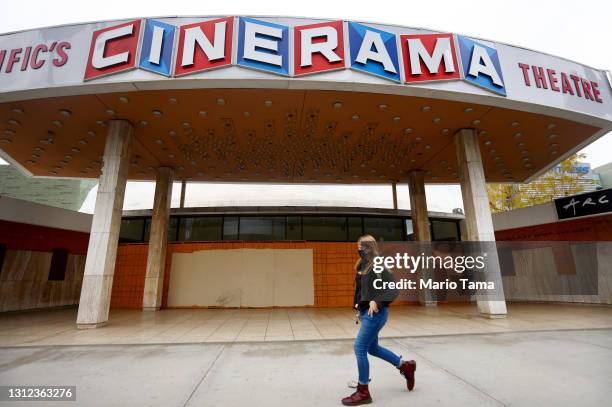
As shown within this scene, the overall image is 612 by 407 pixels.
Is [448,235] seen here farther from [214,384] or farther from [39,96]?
[39,96]

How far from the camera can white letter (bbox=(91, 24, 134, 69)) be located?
7.63 meters

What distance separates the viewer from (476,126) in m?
10.3

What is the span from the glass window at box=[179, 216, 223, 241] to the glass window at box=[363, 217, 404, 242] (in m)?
7.90

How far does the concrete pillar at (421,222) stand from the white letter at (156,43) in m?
12.1

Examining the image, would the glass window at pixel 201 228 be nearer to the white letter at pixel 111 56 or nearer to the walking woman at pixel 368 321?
the white letter at pixel 111 56

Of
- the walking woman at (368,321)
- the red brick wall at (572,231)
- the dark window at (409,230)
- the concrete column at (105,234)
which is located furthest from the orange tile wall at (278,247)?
the walking woman at (368,321)

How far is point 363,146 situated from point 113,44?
8.88 m

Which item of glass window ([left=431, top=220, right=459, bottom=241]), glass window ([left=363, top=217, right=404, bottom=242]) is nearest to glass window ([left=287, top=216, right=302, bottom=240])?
glass window ([left=363, top=217, right=404, bottom=242])

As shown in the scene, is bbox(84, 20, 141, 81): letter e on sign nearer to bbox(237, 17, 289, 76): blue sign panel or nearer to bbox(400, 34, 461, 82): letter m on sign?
bbox(237, 17, 289, 76): blue sign panel

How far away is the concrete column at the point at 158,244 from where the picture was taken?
12.7 metres

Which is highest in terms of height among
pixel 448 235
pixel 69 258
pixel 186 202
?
pixel 186 202

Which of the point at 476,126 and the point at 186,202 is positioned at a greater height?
the point at 476,126

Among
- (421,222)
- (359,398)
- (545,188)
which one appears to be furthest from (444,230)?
(359,398)

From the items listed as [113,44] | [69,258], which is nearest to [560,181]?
[113,44]
